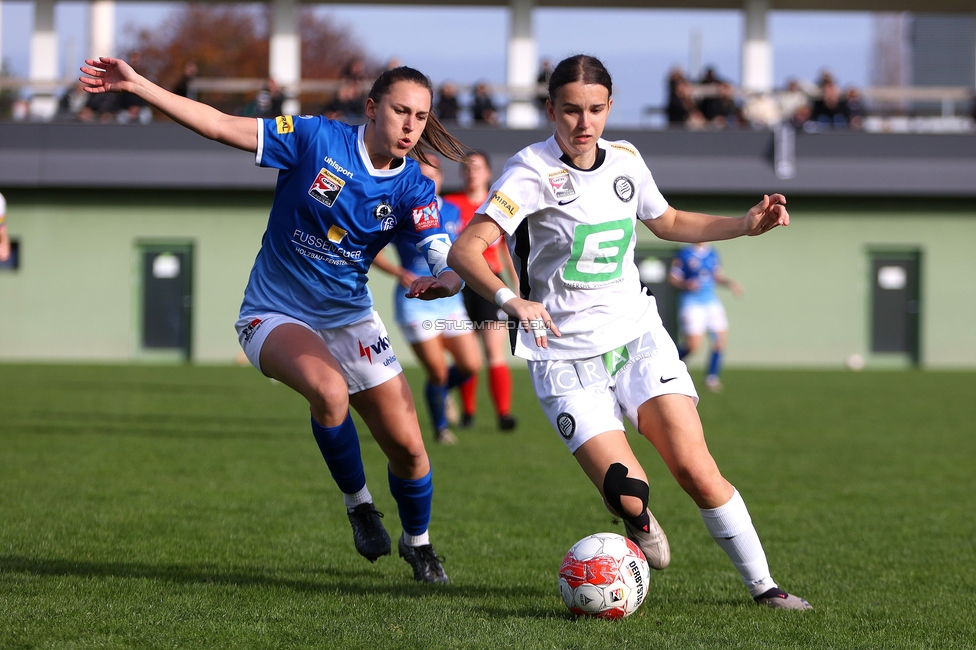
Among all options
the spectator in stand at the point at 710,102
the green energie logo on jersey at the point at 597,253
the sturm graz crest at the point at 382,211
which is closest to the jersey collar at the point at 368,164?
the sturm graz crest at the point at 382,211

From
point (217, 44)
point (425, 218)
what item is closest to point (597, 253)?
point (425, 218)

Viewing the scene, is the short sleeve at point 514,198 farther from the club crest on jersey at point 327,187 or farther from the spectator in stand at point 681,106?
the spectator in stand at point 681,106

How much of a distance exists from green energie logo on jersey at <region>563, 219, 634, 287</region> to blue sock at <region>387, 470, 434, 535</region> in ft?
3.73

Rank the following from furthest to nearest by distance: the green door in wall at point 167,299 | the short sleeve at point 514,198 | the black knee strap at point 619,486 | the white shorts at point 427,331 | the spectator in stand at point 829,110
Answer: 1. the green door in wall at point 167,299
2. the spectator in stand at point 829,110
3. the white shorts at point 427,331
4. the short sleeve at point 514,198
5. the black knee strap at point 619,486

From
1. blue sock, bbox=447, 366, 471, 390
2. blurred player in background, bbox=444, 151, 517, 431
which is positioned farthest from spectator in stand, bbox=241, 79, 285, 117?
blue sock, bbox=447, 366, 471, 390

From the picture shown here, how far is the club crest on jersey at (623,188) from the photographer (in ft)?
13.5

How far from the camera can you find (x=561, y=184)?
4.02m

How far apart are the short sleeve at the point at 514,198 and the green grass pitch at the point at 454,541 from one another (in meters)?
1.44

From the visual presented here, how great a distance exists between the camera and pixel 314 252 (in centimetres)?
441

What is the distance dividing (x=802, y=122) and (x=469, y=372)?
1457 cm

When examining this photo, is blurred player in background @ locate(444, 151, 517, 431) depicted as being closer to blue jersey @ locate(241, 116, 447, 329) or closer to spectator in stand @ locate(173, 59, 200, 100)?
blue jersey @ locate(241, 116, 447, 329)

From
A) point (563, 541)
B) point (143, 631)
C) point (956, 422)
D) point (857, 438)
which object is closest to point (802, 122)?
point (956, 422)

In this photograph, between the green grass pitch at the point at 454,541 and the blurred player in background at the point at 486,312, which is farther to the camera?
the blurred player in background at the point at 486,312

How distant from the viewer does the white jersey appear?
4.02 metres
